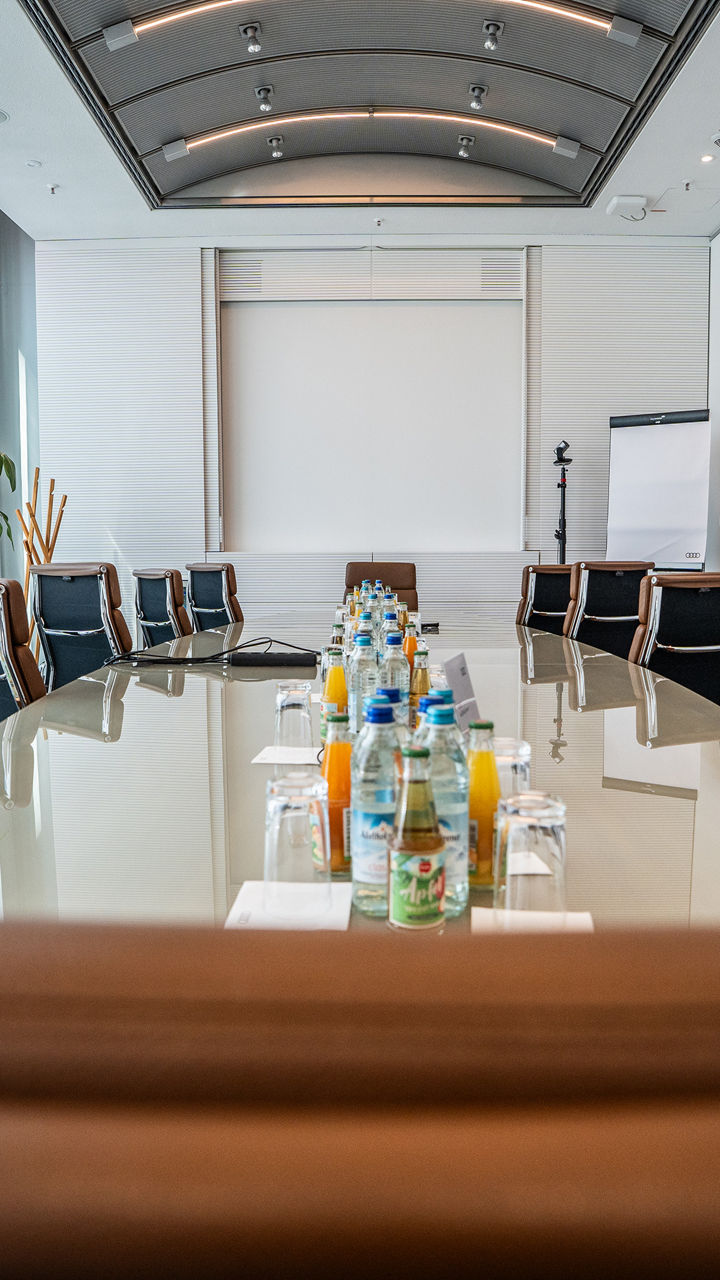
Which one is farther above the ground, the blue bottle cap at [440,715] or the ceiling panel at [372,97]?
the ceiling panel at [372,97]

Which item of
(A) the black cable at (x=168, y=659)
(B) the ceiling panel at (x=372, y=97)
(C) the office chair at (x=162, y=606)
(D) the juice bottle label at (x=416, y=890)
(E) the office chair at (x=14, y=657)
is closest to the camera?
(D) the juice bottle label at (x=416, y=890)

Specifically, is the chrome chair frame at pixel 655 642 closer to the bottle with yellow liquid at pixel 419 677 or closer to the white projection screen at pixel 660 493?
the bottle with yellow liquid at pixel 419 677

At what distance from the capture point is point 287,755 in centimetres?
160

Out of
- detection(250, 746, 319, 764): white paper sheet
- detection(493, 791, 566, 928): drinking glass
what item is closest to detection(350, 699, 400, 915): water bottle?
detection(493, 791, 566, 928): drinking glass

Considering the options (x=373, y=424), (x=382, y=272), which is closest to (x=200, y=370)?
(x=373, y=424)

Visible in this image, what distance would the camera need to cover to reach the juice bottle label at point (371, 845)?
873mm

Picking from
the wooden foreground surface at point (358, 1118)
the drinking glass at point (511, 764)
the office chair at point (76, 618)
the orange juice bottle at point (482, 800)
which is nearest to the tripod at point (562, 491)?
the office chair at point (76, 618)

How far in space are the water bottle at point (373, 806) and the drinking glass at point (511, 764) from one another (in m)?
0.15

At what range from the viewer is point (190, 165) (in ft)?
23.3

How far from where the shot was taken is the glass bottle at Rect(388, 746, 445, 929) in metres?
0.79

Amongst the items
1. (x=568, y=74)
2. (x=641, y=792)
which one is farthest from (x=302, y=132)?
(x=641, y=792)

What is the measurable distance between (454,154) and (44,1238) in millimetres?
8246

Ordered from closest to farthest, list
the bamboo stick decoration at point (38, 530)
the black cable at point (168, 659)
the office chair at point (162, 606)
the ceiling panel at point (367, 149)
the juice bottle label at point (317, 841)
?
the juice bottle label at point (317, 841) < the black cable at point (168, 659) < the office chair at point (162, 606) < the ceiling panel at point (367, 149) < the bamboo stick decoration at point (38, 530)

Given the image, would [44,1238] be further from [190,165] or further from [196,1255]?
[190,165]
